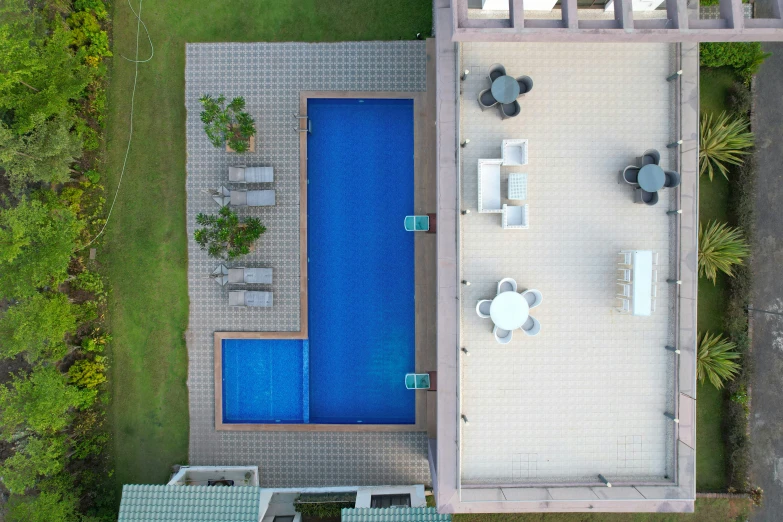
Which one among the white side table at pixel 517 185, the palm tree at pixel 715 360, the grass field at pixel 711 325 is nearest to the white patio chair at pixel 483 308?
the white side table at pixel 517 185

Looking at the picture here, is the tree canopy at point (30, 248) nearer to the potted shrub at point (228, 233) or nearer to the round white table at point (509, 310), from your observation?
the potted shrub at point (228, 233)

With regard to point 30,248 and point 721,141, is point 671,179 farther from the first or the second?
point 30,248

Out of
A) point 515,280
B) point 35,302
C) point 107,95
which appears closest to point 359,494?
point 515,280

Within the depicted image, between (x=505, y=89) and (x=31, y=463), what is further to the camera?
(x=31, y=463)

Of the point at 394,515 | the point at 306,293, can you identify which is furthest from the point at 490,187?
the point at 394,515

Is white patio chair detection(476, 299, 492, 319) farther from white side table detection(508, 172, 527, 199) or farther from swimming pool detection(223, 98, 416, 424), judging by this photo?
swimming pool detection(223, 98, 416, 424)

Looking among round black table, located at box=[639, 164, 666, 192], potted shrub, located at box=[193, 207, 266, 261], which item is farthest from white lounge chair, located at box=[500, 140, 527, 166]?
potted shrub, located at box=[193, 207, 266, 261]
